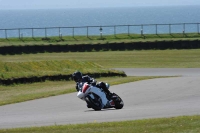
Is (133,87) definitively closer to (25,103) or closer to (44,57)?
(25,103)

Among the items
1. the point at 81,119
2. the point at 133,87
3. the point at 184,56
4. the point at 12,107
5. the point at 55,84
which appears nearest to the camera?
the point at 81,119

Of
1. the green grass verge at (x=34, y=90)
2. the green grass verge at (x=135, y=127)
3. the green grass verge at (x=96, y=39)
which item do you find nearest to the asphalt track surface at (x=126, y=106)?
the green grass verge at (x=34, y=90)

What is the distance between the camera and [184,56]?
160ft

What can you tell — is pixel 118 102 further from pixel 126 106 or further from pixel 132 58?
pixel 132 58

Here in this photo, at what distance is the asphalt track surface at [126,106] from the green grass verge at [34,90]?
0.91m

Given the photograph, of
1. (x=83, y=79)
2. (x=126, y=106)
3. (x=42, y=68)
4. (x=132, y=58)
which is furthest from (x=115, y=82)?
(x=132, y=58)

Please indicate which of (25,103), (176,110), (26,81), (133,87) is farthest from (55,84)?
(176,110)

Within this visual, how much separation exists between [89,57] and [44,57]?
3.39 m

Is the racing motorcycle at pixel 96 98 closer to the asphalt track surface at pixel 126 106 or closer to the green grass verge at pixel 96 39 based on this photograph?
the asphalt track surface at pixel 126 106

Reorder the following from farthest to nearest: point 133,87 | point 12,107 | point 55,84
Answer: point 55,84 → point 133,87 → point 12,107

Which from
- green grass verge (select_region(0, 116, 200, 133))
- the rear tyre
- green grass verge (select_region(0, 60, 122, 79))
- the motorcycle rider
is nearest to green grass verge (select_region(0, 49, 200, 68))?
green grass verge (select_region(0, 60, 122, 79))

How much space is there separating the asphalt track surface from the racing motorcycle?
29 centimetres

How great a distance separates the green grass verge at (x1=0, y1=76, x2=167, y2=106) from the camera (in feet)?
82.1

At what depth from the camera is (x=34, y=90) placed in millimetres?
28797
